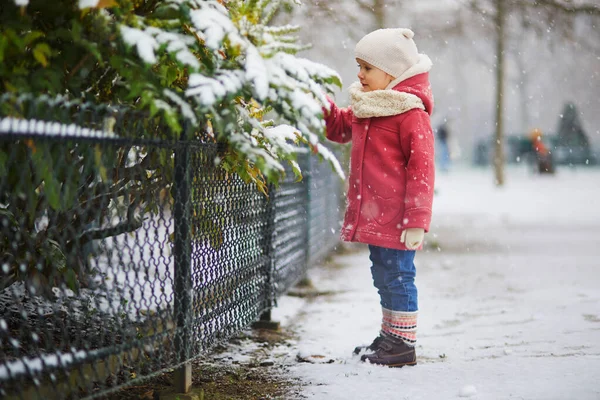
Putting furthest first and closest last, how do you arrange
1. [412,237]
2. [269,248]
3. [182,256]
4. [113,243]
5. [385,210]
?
1. [269,248]
2. [385,210]
3. [412,237]
4. [182,256]
5. [113,243]

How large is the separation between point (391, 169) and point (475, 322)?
1.64m

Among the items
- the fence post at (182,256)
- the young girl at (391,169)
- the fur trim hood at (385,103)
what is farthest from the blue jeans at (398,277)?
the fence post at (182,256)

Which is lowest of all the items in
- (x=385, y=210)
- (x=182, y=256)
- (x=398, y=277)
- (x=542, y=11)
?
(x=398, y=277)

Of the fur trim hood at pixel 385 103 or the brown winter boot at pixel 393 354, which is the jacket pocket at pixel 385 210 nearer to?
the fur trim hood at pixel 385 103

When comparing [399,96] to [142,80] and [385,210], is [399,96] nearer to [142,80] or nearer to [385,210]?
[385,210]

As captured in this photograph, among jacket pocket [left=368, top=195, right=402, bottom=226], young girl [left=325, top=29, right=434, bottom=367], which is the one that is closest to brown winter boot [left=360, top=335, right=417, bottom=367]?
young girl [left=325, top=29, right=434, bottom=367]

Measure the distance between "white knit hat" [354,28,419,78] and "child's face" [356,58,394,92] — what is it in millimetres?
37

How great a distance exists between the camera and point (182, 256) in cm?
278

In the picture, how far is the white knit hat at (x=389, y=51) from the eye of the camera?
353 cm

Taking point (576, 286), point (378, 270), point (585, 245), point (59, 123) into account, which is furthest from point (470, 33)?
point (59, 123)

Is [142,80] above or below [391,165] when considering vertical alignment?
above

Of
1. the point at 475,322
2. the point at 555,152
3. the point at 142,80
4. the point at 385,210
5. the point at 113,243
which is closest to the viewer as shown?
the point at 142,80

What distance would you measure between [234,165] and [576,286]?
3.89m

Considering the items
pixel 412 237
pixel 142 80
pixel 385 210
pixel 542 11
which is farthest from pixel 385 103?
pixel 542 11
